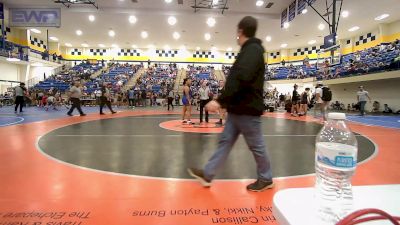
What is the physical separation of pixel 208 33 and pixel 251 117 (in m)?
23.4

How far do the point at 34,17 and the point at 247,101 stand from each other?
12.9 meters

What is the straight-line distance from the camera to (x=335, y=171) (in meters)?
0.96

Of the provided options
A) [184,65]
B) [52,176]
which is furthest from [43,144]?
[184,65]

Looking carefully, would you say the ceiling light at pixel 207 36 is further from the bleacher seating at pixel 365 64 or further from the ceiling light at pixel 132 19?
the bleacher seating at pixel 365 64

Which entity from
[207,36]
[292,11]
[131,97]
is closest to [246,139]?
[292,11]

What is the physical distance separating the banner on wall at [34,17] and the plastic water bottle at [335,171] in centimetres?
1325

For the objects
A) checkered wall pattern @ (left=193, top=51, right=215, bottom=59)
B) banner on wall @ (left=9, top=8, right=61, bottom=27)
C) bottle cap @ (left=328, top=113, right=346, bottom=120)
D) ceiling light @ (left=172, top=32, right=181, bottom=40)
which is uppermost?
ceiling light @ (left=172, top=32, right=181, bottom=40)

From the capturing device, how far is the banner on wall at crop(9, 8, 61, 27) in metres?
11.8

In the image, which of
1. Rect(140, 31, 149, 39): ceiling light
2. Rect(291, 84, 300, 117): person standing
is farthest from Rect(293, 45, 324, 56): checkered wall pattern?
Rect(291, 84, 300, 117): person standing

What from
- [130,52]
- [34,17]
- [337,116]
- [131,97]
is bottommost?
[337,116]

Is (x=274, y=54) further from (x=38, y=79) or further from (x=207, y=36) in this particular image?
(x=38, y=79)

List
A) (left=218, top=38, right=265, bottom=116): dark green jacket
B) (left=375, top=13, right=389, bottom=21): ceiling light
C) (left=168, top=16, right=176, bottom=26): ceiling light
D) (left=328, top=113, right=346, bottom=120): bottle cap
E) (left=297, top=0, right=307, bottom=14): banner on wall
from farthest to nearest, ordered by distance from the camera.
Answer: (left=168, top=16, right=176, bottom=26): ceiling light, (left=375, top=13, right=389, bottom=21): ceiling light, (left=297, top=0, right=307, bottom=14): banner on wall, (left=218, top=38, right=265, bottom=116): dark green jacket, (left=328, top=113, right=346, bottom=120): bottle cap

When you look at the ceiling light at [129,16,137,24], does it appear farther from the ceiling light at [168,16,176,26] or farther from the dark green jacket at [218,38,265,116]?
the dark green jacket at [218,38,265,116]

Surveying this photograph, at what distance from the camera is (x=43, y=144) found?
5141mm
